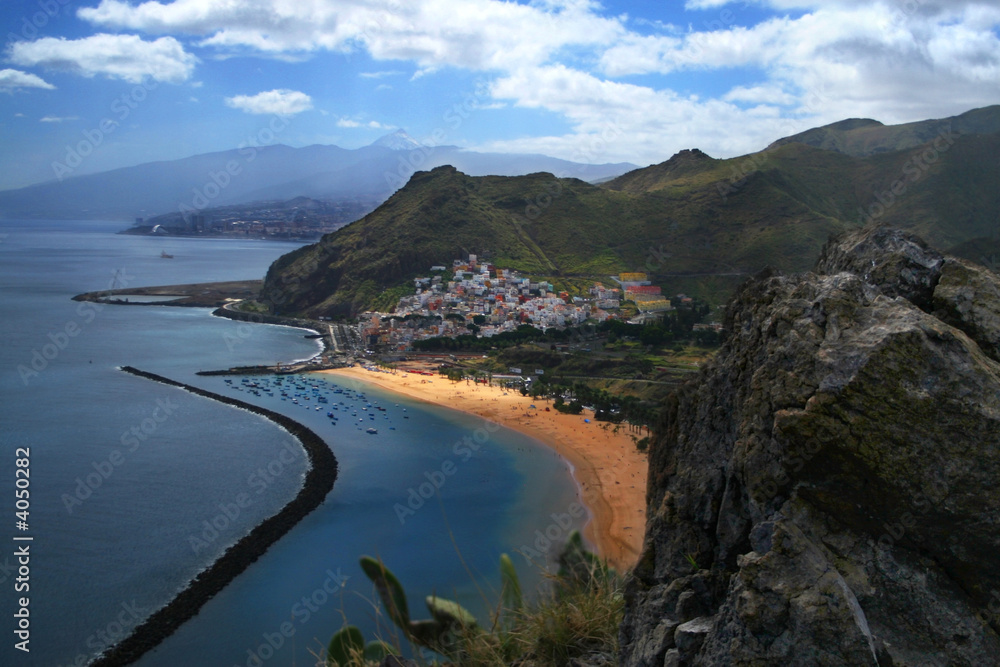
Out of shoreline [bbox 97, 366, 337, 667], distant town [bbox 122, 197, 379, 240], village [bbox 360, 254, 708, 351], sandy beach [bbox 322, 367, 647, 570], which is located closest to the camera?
shoreline [bbox 97, 366, 337, 667]

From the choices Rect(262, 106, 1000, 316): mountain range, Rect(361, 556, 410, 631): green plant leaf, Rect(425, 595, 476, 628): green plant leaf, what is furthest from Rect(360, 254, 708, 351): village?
Rect(425, 595, 476, 628): green plant leaf

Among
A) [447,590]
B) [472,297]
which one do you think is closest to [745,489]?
[447,590]

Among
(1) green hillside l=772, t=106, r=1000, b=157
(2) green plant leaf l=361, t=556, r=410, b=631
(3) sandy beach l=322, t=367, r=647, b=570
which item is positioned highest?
(1) green hillside l=772, t=106, r=1000, b=157

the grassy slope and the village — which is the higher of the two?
the grassy slope

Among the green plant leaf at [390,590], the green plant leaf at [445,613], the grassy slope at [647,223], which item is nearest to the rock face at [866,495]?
the green plant leaf at [390,590]

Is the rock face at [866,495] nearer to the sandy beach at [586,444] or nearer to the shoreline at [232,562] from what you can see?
the sandy beach at [586,444]

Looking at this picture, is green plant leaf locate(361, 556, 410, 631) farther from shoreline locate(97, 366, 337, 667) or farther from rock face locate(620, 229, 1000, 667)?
shoreline locate(97, 366, 337, 667)
